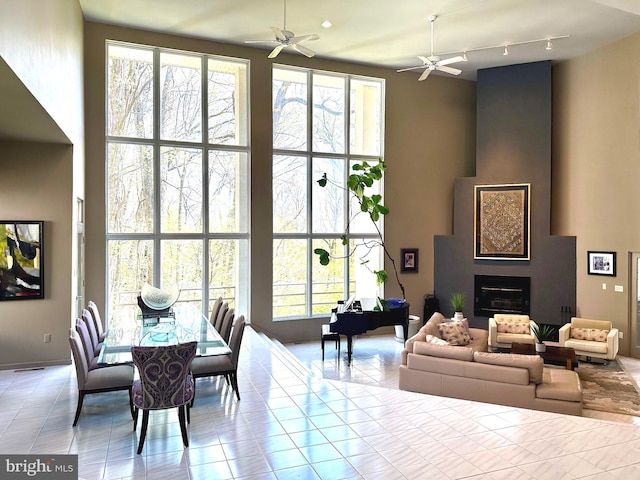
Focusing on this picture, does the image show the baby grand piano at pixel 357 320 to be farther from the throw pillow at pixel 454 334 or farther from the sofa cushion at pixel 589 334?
the sofa cushion at pixel 589 334

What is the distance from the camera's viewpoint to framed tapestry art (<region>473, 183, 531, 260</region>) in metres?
9.57

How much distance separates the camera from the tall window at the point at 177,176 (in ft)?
26.3

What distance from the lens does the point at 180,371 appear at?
3986mm

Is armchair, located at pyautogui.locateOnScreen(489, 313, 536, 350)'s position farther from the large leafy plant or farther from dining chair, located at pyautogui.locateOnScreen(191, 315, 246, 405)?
dining chair, located at pyautogui.locateOnScreen(191, 315, 246, 405)

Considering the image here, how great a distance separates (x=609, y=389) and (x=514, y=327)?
6.78ft

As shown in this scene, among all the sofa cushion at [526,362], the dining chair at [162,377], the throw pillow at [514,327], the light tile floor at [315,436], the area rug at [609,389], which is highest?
the dining chair at [162,377]

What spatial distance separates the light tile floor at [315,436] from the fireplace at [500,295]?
4.99 meters

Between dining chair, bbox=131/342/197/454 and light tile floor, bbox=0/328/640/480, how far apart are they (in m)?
0.38

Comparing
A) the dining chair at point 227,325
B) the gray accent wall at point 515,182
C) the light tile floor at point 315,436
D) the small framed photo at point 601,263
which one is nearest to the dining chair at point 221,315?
the dining chair at point 227,325

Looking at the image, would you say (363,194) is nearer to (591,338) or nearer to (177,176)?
(177,176)

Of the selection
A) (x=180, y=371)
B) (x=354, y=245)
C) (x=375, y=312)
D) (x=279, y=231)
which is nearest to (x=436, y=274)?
(x=354, y=245)

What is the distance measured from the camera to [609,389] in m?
6.62

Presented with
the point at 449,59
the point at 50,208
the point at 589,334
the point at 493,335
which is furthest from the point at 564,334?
the point at 50,208

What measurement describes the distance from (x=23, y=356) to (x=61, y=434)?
2.69 meters
